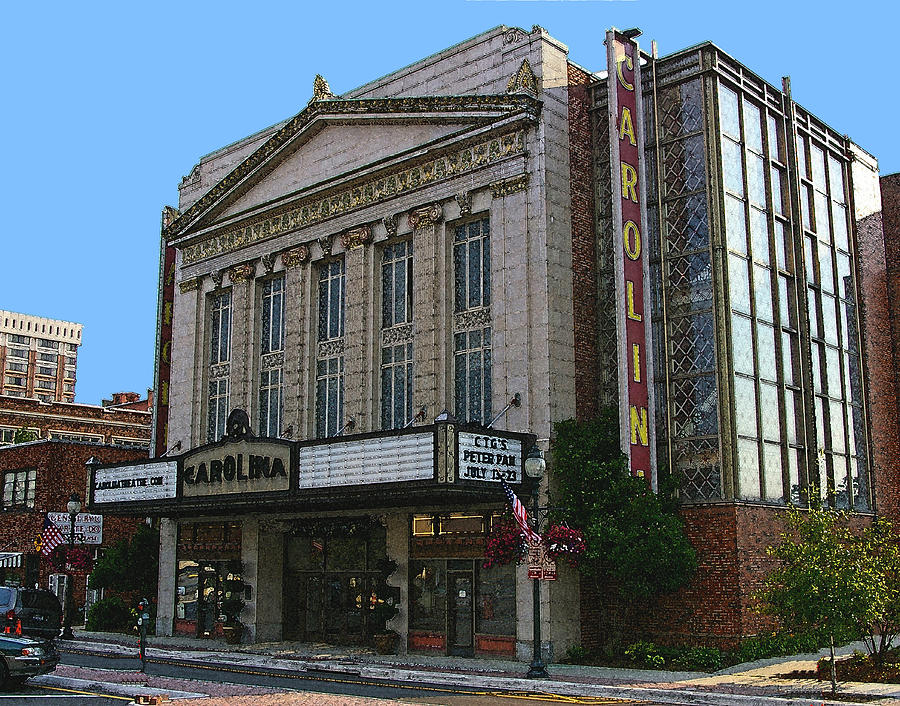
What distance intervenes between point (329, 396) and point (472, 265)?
744cm

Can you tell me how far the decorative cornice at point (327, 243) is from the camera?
122 feet

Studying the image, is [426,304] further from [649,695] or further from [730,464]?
[649,695]

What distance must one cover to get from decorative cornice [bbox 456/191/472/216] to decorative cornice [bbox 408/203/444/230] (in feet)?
3.16

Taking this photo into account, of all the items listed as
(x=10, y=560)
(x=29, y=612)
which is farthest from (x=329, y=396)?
(x=10, y=560)

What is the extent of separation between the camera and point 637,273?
30.0 meters

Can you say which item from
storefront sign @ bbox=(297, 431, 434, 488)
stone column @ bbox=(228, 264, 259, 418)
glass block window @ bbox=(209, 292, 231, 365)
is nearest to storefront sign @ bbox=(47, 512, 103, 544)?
glass block window @ bbox=(209, 292, 231, 365)

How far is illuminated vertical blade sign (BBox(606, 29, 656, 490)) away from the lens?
28797mm

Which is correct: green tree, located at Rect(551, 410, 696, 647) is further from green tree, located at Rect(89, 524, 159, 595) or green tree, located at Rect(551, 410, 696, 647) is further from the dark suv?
green tree, located at Rect(89, 524, 159, 595)

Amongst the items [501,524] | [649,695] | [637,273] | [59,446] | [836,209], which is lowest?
[649,695]

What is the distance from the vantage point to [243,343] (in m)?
39.9

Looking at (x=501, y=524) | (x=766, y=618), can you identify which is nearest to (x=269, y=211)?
(x=501, y=524)

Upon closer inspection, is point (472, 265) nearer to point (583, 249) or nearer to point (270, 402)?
point (583, 249)

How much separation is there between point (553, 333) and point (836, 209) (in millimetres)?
12768

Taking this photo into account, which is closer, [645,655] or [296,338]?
[645,655]
